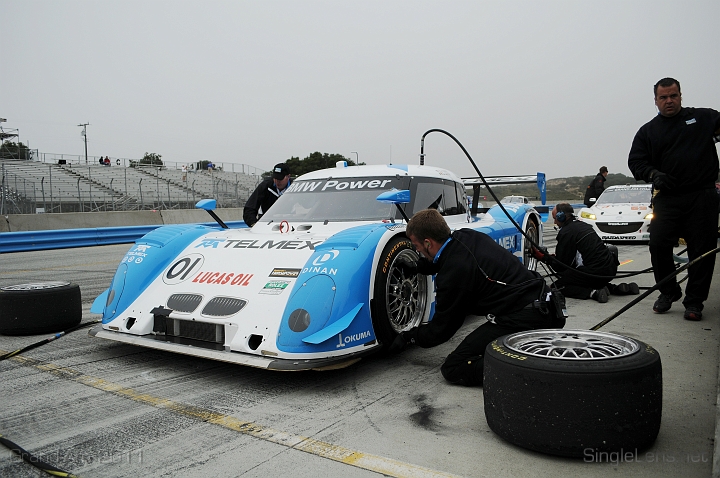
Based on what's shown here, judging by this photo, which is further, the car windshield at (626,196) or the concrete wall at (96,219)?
the concrete wall at (96,219)

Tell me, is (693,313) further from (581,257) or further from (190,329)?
(190,329)

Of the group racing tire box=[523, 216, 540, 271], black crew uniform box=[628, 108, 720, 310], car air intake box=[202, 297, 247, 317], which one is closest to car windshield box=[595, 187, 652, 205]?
racing tire box=[523, 216, 540, 271]

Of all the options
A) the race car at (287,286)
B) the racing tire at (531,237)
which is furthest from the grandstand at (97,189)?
the racing tire at (531,237)

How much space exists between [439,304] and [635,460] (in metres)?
1.50

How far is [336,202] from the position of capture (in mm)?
5844

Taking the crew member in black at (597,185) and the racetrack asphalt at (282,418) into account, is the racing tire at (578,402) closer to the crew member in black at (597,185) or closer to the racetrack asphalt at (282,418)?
the racetrack asphalt at (282,418)

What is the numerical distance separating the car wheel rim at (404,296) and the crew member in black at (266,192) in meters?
3.02

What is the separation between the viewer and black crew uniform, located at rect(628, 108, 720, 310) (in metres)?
5.36

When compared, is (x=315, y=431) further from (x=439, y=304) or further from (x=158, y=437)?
(x=439, y=304)

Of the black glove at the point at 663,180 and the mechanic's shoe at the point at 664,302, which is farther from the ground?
the black glove at the point at 663,180

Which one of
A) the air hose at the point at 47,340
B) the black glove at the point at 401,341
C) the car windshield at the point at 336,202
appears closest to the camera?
the black glove at the point at 401,341

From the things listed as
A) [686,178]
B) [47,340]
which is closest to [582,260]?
[686,178]

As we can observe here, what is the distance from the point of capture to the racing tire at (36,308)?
5086 mm

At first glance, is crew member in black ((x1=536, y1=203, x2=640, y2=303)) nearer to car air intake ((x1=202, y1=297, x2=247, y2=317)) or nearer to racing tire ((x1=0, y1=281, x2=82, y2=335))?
car air intake ((x1=202, y1=297, x2=247, y2=317))
